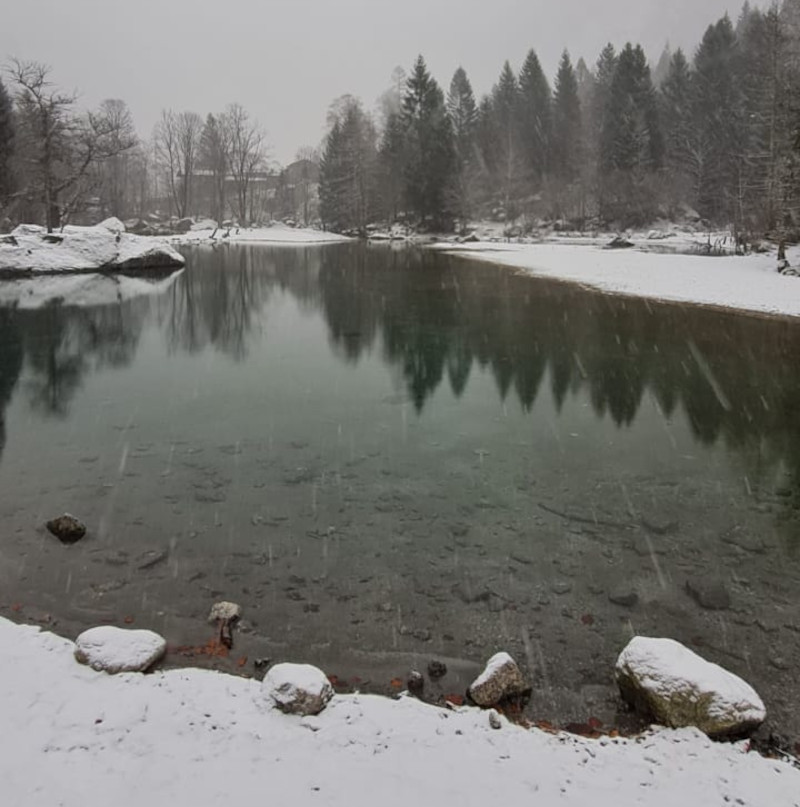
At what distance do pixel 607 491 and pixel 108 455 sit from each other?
719cm

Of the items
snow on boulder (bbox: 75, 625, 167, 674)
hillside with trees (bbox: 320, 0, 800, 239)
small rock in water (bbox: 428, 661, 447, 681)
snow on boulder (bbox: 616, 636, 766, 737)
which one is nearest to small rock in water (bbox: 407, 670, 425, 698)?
small rock in water (bbox: 428, 661, 447, 681)

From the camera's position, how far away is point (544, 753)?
414 cm

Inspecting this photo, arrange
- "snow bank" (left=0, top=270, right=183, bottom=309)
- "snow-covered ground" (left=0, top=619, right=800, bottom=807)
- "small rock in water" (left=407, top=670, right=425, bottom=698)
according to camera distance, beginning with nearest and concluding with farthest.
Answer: "snow-covered ground" (left=0, top=619, right=800, bottom=807)
"small rock in water" (left=407, top=670, right=425, bottom=698)
"snow bank" (left=0, top=270, right=183, bottom=309)

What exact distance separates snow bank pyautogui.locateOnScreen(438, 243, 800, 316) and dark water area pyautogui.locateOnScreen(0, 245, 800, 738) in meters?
7.45

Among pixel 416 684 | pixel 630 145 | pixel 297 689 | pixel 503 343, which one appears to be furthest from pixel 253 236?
pixel 297 689

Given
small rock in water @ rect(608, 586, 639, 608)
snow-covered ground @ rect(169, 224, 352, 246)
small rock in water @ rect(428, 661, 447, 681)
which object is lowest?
small rock in water @ rect(428, 661, 447, 681)

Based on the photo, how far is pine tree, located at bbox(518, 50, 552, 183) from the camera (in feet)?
267

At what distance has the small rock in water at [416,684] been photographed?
4.89m

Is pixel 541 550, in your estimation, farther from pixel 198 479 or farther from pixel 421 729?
pixel 198 479

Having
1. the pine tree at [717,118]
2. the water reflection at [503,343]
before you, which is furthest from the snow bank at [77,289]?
the pine tree at [717,118]

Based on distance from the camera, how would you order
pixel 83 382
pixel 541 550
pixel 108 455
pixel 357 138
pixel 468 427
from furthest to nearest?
pixel 357 138
pixel 83 382
pixel 468 427
pixel 108 455
pixel 541 550

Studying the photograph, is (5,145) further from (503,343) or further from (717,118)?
(717,118)

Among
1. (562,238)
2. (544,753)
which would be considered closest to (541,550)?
(544,753)

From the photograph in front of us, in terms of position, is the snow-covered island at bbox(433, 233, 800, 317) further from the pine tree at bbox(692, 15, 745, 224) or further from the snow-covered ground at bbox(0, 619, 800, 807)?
the snow-covered ground at bbox(0, 619, 800, 807)
